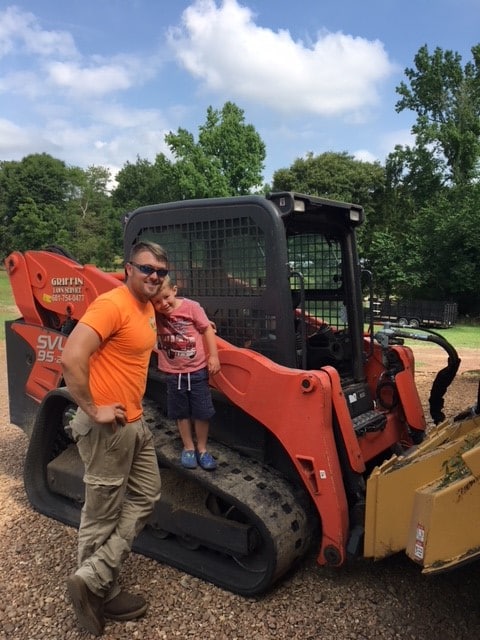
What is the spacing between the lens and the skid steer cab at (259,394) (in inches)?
118

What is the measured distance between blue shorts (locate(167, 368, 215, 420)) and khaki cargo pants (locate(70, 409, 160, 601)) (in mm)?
336

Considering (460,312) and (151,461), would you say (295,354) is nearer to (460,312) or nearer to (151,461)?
(151,461)

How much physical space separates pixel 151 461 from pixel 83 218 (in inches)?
2084

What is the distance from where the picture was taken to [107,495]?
9.21ft

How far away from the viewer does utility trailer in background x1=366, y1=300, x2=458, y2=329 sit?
24562mm

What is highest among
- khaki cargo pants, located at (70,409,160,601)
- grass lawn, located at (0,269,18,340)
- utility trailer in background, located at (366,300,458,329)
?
khaki cargo pants, located at (70,409,160,601)

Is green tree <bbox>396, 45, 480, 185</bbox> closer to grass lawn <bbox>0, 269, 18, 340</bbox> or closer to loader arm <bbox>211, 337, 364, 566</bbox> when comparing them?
grass lawn <bbox>0, 269, 18, 340</bbox>

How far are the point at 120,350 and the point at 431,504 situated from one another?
1.56m

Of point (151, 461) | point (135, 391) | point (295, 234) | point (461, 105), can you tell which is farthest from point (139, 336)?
point (461, 105)

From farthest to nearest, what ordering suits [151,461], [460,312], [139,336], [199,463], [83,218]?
[83,218], [460,312], [199,463], [151,461], [139,336]

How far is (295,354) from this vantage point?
329 cm

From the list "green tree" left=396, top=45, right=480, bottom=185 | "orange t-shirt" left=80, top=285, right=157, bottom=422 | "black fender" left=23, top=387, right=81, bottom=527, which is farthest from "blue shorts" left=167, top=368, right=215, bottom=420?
"green tree" left=396, top=45, right=480, bottom=185

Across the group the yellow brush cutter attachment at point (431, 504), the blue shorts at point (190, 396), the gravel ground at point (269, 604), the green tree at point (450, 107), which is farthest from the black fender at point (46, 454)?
the green tree at point (450, 107)

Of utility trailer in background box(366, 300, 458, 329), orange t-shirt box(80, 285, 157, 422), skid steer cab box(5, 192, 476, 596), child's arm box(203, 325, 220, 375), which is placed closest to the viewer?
orange t-shirt box(80, 285, 157, 422)
